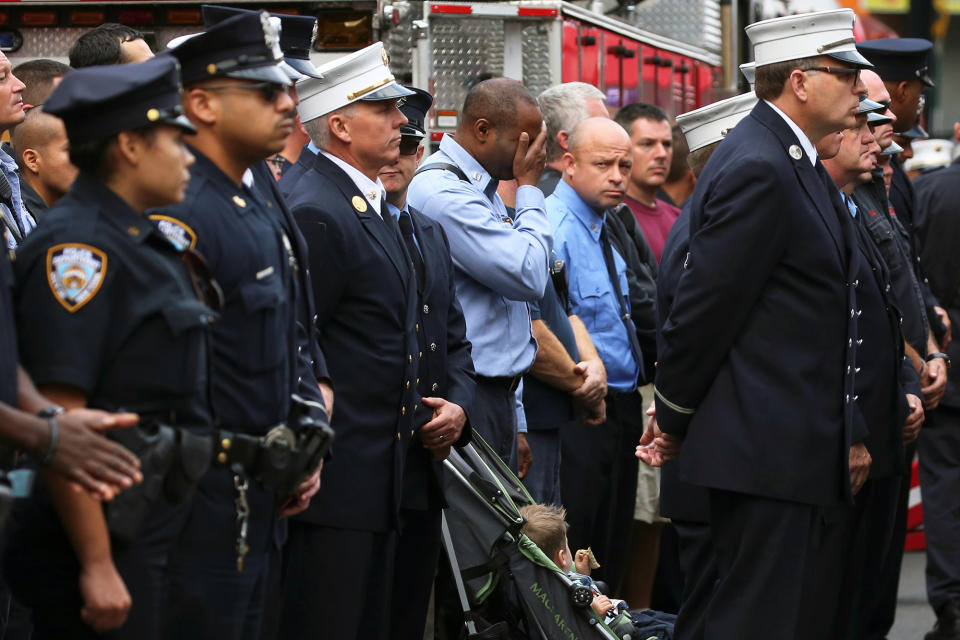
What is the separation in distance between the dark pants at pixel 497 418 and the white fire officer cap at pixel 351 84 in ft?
4.47

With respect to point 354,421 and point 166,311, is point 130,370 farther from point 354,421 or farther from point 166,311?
point 354,421

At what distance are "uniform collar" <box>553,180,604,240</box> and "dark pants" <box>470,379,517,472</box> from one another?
1274mm

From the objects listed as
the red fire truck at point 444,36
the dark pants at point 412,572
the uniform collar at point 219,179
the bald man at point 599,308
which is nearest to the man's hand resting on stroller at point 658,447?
the dark pants at point 412,572

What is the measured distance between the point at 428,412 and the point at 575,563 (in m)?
1.40

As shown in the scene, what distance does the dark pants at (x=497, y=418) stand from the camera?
5.96m

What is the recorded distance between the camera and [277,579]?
13.3 ft

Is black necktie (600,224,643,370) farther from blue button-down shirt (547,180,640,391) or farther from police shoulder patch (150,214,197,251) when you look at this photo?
police shoulder patch (150,214,197,251)

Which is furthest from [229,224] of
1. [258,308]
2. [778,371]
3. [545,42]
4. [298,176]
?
[545,42]

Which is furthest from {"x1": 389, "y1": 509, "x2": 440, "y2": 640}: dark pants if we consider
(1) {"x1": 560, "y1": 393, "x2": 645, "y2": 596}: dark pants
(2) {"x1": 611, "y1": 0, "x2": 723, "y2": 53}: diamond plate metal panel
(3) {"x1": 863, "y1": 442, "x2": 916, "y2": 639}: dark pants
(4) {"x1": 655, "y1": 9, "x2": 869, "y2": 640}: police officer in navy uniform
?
(2) {"x1": 611, "y1": 0, "x2": 723, "y2": 53}: diamond plate metal panel

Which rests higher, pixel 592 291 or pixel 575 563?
pixel 592 291

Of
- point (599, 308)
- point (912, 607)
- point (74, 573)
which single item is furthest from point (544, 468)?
point (74, 573)

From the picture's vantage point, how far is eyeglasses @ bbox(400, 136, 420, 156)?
586cm

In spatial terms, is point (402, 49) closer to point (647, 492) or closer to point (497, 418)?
point (647, 492)

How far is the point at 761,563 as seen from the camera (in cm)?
503
